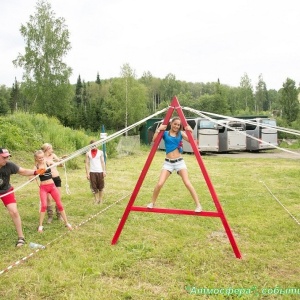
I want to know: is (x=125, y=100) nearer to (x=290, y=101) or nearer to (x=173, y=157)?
(x=290, y=101)

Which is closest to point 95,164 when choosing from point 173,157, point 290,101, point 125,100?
point 173,157

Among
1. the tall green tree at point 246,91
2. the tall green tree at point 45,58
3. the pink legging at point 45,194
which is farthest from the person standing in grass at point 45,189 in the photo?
the tall green tree at point 246,91

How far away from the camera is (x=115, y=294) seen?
335cm

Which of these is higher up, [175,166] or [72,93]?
[72,93]

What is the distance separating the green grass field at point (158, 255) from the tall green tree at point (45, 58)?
1066 inches

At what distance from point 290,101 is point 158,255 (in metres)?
40.8

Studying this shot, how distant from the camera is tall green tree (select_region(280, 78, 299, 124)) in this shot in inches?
1607

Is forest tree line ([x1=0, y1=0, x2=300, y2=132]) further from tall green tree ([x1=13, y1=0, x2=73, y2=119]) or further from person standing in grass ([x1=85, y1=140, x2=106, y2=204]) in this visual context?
person standing in grass ([x1=85, y1=140, x2=106, y2=204])

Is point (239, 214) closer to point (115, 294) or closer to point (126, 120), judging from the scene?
point (115, 294)

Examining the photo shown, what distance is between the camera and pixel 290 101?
1609 inches

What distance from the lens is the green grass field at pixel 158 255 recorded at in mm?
3448

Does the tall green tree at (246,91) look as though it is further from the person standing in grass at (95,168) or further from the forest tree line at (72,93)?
the person standing in grass at (95,168)

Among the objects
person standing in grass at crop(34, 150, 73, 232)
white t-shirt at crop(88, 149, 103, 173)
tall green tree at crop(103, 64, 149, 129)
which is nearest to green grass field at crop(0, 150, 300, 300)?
person standing in grass at crop(34, 150, 73, 232)

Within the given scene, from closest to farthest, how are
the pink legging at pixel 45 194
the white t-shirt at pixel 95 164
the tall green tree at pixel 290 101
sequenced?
the pink legging at pixel 45 194
the white t-shirt at pixel 95 164
the tall green tree at pixel 290 101
